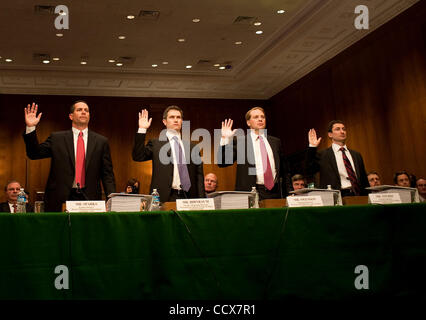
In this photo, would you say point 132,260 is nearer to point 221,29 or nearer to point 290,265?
point 290,265

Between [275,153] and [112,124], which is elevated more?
[112,124]

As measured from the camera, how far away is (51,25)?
6.67 meters

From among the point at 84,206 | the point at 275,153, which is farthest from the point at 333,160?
the point at 84,206

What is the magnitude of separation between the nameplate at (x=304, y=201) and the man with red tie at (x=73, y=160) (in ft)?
4.68

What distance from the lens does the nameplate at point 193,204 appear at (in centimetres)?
231

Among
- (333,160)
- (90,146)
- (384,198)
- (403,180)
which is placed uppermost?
(90,146)

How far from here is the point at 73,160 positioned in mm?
3154

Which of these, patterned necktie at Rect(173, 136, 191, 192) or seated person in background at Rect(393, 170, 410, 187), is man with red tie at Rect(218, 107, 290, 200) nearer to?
patterned necktie at Rect(173, 136, 191, 192)

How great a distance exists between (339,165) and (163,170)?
1723 millimetres

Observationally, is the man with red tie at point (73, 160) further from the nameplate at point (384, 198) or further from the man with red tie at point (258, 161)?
the nameplate at point (384, 198)

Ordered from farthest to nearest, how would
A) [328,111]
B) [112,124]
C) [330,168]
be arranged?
1. [112,124]
2. [328,111]
3. [330,168]

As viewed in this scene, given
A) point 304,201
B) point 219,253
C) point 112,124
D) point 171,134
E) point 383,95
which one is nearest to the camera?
point 219,253

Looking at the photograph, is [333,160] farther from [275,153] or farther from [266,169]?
[266,169]
